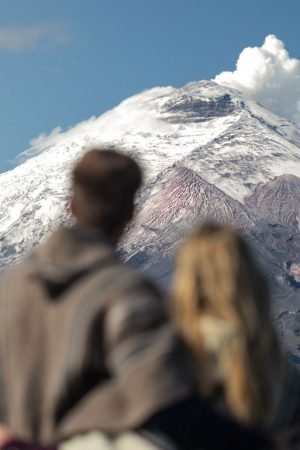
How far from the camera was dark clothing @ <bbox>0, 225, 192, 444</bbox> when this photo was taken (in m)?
3.59

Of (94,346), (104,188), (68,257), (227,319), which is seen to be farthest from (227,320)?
(104,188)

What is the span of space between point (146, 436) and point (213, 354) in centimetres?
44

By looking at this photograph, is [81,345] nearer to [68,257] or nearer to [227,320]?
[68,257]

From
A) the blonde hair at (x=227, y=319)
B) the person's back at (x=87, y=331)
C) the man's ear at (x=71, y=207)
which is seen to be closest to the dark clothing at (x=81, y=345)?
the person's back at (x=87, y=331)

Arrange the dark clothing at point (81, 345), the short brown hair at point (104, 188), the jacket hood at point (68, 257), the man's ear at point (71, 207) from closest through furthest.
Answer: the dark clothing at point (81, 345)
the jacket hood at point (68, 257)
the short brown hair at point (104, 188)
the man's ear at point (71, 207)

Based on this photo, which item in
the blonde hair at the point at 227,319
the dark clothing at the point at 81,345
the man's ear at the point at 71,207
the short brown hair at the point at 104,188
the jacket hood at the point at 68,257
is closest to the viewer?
the blonde hair at the point at 227,319

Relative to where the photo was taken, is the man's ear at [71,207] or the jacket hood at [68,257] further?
the man's ear at [71,207]

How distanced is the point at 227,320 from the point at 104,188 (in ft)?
3.48

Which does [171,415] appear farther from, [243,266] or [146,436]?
[243,266]

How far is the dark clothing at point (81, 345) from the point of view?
3.59 metres

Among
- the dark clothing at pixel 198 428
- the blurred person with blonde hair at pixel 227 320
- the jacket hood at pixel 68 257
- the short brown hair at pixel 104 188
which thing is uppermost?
the short brown hair at pixel 104 188

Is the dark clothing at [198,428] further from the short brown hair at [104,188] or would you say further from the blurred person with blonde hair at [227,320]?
the short brown hair at [104,188]

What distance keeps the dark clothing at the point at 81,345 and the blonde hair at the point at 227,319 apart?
113mm

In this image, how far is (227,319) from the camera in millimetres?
3510
